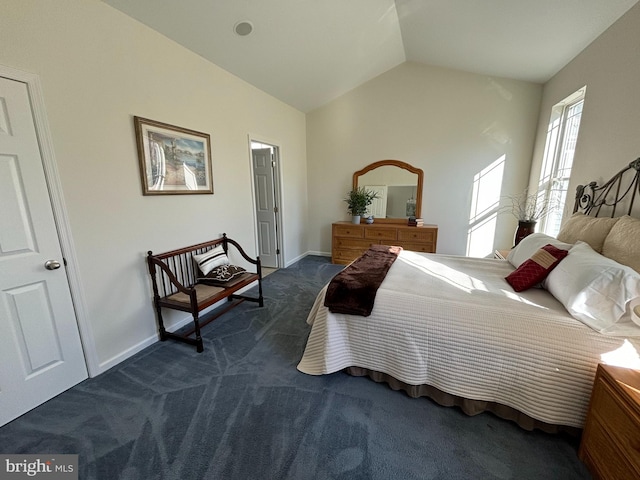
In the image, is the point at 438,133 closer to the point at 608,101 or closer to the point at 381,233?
the point at 381,233

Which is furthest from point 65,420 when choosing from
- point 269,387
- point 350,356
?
point 350,356

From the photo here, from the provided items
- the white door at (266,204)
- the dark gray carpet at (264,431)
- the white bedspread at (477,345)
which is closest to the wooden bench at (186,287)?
the dark gray carpet at (264,431)

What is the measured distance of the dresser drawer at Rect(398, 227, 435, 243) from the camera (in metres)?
4.19

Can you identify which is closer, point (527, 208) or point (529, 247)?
point (529, 247)

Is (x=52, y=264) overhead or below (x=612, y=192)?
below

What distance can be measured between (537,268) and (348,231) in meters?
2.93

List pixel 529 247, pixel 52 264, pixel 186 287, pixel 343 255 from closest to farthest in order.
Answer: pixel 52 264
pixel 529 247
pixel 186 287
pixel 343 255

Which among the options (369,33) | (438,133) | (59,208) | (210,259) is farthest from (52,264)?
(438,133)

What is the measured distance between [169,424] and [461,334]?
5.99 ft

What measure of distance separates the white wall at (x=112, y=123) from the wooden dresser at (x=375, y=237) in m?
2.34

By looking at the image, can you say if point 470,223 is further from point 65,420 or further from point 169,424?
point 65,420

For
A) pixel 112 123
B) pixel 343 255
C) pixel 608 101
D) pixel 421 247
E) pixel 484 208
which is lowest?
pixel 343 255

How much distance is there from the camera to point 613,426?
1.13 m

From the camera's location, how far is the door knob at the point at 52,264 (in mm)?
1703
